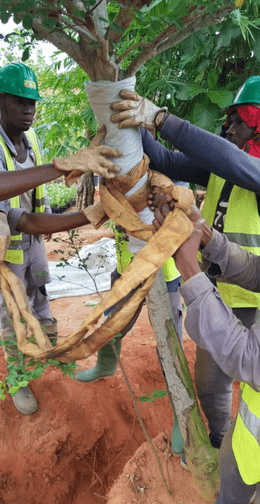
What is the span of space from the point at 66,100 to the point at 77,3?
10.0 feet

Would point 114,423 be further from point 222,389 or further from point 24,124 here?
point 24,124

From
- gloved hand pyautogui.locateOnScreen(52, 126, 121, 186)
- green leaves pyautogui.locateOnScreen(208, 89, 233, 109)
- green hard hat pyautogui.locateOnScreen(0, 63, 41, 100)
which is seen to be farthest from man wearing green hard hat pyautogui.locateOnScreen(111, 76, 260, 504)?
green leaves pyautogui.locateOnScreen(208, 89, 233, 109)

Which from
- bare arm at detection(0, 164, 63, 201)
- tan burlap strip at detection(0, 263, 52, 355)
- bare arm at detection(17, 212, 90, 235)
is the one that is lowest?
tan burlap strip at detection(0, 263, 52, 355)

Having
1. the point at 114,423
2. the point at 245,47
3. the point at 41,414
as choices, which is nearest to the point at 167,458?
the point at 114,423

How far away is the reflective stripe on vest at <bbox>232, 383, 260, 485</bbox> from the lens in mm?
1136

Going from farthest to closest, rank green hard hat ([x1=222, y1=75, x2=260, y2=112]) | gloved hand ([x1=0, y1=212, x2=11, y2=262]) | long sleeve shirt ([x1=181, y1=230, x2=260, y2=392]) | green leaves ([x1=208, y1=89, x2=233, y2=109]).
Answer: green leaves ([x1=208, y1=89, x2=233, y2=109]) → green hard hat ([x1=222, y1=75, x2=260, y2=112]) → gloved hand ([x1=0, y1=212, x2=11, y2=262]) → long sleeve shirt ([x1=181, y1=230, x2=260, y2=392])

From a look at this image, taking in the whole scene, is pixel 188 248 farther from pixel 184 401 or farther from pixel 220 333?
pixel 184 401

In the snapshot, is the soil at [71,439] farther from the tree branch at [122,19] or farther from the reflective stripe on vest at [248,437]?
the tree branch at [122,19]

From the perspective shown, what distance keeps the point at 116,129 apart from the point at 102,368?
1.88 metres

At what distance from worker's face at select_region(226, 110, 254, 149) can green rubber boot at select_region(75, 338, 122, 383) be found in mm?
1629

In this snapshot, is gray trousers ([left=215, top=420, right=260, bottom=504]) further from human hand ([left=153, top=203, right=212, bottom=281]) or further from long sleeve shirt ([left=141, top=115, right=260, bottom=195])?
long sleeve shirt ([left=141, top=115, right=260, bottom=195])

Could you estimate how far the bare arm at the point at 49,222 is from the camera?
161 cm

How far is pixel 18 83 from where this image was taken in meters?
1.94

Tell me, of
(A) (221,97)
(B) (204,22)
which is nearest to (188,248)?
(B) (204,22)
